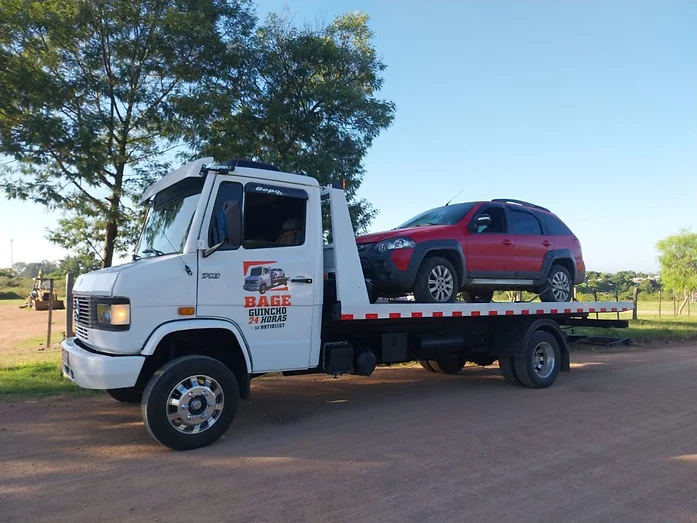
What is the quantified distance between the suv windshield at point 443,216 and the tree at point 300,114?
272 cm

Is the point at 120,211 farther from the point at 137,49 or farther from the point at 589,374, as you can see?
the point at 589,374

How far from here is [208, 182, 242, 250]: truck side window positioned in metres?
5.38

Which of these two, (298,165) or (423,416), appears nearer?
(423,416)

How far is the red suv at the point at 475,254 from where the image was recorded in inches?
273

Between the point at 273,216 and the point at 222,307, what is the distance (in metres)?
1.18

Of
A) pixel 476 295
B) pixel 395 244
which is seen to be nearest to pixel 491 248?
pixel 476 295

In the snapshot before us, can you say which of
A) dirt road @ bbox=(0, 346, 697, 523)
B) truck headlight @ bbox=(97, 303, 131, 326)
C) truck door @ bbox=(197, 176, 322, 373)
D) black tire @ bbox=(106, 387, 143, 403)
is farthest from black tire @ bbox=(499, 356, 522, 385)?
truck headlight @ bbox=(97, 303, 131, 326)

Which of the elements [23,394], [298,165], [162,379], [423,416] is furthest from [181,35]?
[423,416]

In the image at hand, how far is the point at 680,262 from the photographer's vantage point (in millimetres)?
39781

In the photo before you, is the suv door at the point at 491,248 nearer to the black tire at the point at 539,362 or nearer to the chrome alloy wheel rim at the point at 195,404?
the black tire at the point at 539,362

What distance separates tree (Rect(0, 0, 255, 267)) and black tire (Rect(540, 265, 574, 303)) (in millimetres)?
6723

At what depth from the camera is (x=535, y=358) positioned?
8516 millimetres

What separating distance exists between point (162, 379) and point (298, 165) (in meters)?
6.25

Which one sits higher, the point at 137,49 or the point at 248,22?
the point at 248,22
